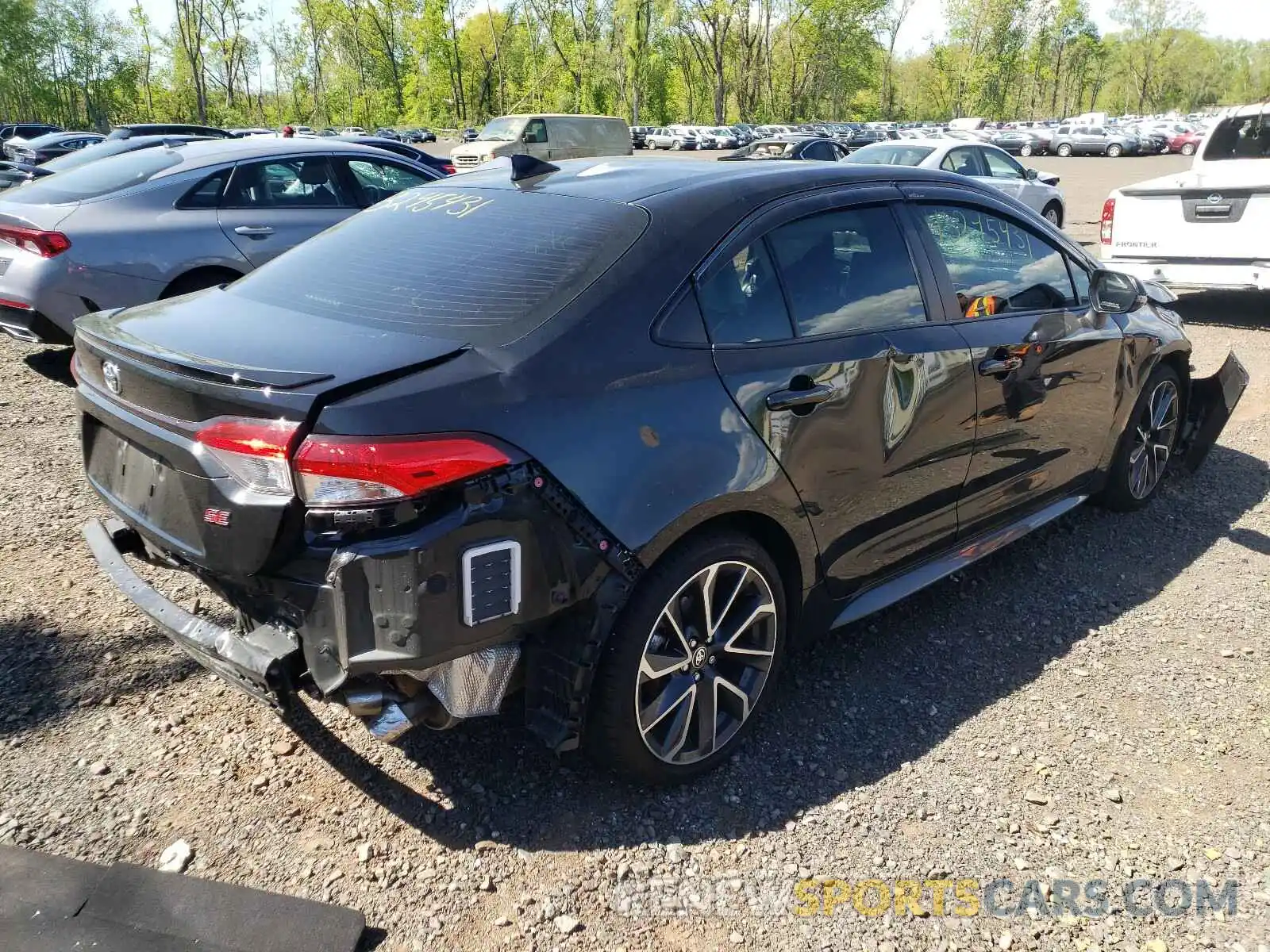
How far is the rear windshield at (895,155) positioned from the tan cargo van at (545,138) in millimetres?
16462

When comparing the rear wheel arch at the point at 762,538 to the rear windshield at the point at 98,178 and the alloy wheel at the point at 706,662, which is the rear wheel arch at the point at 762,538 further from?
the rear windshield at the point at 98,178

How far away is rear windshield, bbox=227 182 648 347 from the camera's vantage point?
2578 mm

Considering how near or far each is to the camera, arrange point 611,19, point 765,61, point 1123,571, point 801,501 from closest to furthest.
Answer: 1. point 801,501
2. point 1123,571
3. point 611,19
4. point 765,61

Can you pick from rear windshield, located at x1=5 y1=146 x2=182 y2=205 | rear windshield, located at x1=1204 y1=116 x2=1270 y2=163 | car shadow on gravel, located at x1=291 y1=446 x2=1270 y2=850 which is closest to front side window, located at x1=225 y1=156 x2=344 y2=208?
rear windshield, located at x1=5 y1=146 x2=182 y2=205

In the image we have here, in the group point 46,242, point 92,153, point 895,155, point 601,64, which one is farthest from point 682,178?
point 601,64

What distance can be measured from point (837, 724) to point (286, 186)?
230 inches

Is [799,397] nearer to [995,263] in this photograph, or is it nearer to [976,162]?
[995,263]

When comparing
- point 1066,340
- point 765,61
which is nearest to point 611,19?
point 765,61

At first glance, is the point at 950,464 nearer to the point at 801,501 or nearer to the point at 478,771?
the point at 801,501

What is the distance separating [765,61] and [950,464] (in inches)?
3384

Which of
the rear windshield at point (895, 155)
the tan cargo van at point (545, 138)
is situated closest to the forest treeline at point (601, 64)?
the tan cargo van at point (545, 138)

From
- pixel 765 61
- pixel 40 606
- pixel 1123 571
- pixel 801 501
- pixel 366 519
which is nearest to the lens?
pixel 366 519

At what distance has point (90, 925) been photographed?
2.30 m

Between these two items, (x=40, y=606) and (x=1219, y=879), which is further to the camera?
(x=40, y=606)
